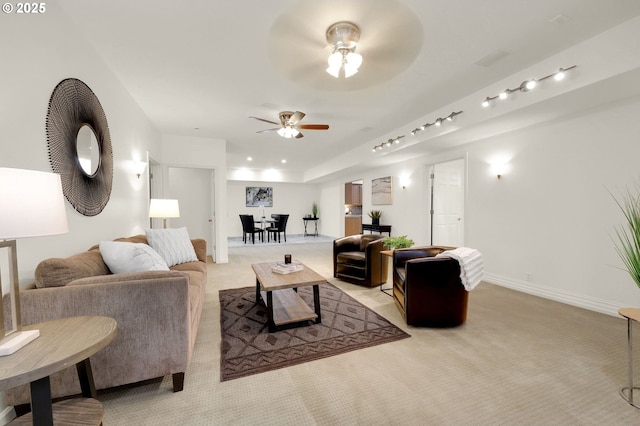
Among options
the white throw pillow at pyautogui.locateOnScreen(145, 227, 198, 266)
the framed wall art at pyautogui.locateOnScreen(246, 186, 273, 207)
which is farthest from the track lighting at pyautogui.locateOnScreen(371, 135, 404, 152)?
the framed wall art at pyautogui.locateOnScreen(246, 186, 273, 207)

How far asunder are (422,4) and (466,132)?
2.38m

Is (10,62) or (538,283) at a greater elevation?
(10,62)

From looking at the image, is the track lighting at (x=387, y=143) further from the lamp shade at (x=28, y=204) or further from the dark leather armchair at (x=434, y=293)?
the lamp shade at (x=28, y=204)

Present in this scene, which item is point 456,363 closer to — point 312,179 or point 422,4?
point 422,4

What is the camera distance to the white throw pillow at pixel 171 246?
3.09m

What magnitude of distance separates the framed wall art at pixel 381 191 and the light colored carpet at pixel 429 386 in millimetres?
4333

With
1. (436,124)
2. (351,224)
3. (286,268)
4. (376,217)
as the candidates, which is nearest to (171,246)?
(286,268)

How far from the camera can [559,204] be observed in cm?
331

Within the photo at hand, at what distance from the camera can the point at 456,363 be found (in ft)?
6.56

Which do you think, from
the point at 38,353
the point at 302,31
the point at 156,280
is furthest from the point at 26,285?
the point at 302,31

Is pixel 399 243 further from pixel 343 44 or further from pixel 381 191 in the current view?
pixel 381 191

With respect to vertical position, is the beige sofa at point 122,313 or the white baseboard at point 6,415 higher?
the beige sofa at point 122,313

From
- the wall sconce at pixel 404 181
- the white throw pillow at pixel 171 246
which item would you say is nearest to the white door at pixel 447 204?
the wall sconce at pixel 404 181
